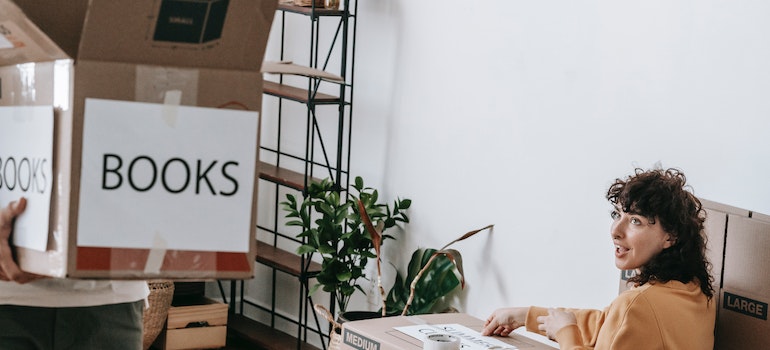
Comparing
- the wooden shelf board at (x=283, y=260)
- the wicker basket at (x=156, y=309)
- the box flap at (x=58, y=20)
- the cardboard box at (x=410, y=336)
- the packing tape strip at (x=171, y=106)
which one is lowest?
the wicker basket at (x=156, y=309)

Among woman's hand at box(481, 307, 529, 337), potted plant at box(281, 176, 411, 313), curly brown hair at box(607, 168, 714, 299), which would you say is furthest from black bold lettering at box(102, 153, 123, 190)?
potted plant at box(281, 176, 411, 313)

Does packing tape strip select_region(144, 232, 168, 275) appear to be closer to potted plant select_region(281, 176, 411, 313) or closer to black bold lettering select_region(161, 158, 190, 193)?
black bold lettering select_region(161, 158, 190, 193)

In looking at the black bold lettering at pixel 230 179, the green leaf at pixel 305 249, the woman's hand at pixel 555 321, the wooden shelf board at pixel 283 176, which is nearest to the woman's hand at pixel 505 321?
the woman's hand at pixel 555 321

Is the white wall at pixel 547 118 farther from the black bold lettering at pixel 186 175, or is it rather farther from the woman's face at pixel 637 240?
the black bold lettering at pixel 186 175

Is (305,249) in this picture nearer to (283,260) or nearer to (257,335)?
(283,260)

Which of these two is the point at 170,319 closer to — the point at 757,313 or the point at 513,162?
the point at 513,162

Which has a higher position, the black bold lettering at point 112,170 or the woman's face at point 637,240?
the black bold lettering at point 112,170

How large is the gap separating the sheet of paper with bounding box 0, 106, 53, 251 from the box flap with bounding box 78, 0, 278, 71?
122 mm

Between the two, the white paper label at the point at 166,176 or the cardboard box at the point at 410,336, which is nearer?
the white paper label at the point at 166,176

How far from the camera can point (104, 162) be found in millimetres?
1224

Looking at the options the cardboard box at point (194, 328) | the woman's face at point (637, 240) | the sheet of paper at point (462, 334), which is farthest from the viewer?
the cardboard box at point (194, 328)

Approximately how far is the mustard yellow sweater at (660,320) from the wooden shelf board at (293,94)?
1829mm

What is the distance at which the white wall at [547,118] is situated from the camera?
8.75 ft

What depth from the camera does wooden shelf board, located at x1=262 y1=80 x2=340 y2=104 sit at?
3.90 m
